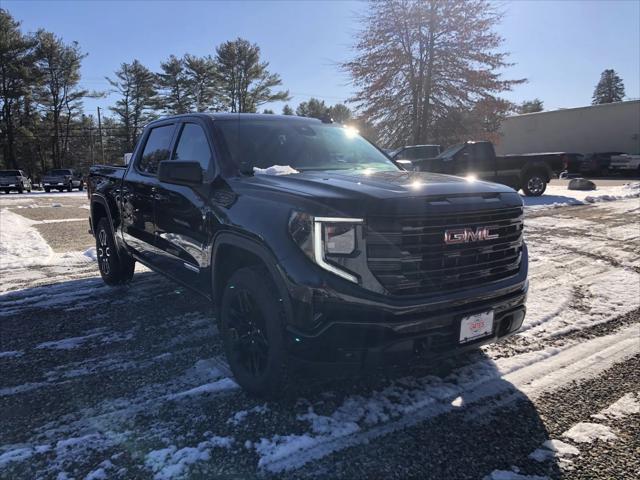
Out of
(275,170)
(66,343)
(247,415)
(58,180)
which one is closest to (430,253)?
(275,170)

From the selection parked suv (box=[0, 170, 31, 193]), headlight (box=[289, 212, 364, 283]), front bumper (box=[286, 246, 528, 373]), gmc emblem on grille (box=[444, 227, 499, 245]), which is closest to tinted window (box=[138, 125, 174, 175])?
headlight (box=[289, 212, 364, 283])

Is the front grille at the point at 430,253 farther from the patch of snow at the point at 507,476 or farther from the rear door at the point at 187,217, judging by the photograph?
the rear door at the point at 187,217

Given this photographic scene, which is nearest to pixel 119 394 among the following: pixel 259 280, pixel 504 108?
pixel 259 280

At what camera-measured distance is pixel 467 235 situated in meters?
2.71

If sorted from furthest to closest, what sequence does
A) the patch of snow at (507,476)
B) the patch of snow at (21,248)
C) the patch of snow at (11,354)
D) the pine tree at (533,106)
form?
the pine tree at (533,106), the patch of snow at (21,248), the patch of snow at (11,354), the patch of snow at (507,476)

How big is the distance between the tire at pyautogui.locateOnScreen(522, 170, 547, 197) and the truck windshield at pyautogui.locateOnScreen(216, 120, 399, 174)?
1300cm

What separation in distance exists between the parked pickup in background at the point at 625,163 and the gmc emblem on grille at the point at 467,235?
109ft

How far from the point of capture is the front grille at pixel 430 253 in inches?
96.7

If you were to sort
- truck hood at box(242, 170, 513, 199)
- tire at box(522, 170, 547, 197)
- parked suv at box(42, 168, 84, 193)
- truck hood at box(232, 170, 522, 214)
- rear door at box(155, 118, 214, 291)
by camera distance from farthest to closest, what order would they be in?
parked suv at box(42, 168, 84, 193), tire at box(522, 170, 547, 197), rear door at box(155, 118, 214, 291), truck hood at box(242, 170, 513, 199), truck hood at box(232, 170, 522, 214)

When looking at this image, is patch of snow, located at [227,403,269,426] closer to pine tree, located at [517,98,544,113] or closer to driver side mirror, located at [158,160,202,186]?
driver side mirror, located at [158,160,202,186]

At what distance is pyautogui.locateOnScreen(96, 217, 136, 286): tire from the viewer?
556 centimetres

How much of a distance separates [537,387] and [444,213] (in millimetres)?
1486

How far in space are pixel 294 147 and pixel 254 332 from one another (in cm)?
167

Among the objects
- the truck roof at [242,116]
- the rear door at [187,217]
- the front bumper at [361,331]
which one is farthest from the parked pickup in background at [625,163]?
the front bumper at [361,331]
